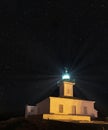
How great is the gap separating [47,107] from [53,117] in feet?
13.7

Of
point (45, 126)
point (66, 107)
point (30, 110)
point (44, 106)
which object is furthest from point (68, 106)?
point (45, 126)

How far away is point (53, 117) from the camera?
118 feet

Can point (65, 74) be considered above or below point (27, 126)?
above

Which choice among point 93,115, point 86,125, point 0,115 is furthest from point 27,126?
point 0,115

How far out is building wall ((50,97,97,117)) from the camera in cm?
3981

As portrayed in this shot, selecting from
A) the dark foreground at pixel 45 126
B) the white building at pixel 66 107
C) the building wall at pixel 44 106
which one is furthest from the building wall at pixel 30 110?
the dark foreground at pixel 45 126

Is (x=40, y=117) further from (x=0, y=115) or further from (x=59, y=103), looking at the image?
(x=0, y=115)

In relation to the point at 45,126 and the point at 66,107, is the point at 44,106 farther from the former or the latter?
the point at 45,126

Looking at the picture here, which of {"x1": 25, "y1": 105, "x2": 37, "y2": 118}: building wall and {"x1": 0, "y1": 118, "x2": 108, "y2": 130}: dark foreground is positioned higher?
{"x1": 25, "y1": 105, "x2": 37, "y2": 118}: building wall

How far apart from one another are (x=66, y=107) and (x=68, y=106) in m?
0.32

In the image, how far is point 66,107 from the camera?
4022 cm

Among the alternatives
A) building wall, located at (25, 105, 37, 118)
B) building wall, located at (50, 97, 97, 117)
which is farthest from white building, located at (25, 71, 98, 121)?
building wall, located at (25, 105, 37, 118)

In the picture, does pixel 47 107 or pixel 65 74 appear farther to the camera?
pixel 65 74

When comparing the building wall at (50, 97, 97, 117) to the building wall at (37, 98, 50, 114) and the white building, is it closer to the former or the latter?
the white building
